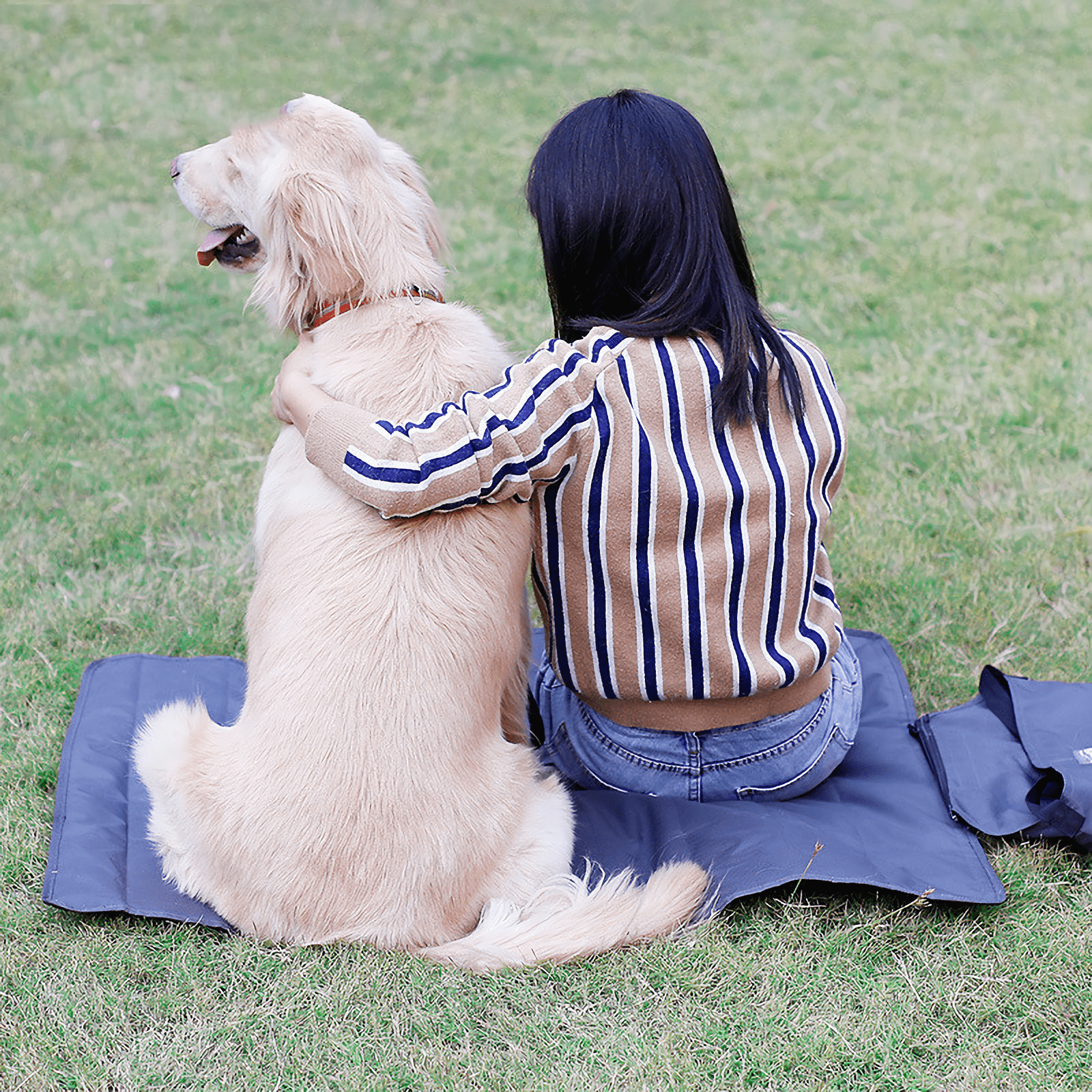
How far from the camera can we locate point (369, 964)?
2182 mm

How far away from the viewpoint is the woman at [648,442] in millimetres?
2066

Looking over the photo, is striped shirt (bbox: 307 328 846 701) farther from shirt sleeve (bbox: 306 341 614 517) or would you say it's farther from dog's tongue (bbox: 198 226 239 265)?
dog's tongue (bbox: 198 226 239 265)

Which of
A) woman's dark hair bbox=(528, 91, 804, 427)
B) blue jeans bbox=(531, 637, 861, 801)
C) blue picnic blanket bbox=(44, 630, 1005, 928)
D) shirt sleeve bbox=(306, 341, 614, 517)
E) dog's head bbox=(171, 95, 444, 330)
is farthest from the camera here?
blue jeans bbox=(531, 637, 861, 801)

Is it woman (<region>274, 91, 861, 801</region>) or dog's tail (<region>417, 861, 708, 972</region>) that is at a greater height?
woman (<region>274, 91, 861, 801</region>)

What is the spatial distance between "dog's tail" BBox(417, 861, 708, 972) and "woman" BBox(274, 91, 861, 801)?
1.14ft

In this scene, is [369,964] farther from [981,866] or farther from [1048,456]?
[1048,456]

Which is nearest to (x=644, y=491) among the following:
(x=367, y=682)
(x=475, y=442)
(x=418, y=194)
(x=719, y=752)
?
(x=475, y=442)

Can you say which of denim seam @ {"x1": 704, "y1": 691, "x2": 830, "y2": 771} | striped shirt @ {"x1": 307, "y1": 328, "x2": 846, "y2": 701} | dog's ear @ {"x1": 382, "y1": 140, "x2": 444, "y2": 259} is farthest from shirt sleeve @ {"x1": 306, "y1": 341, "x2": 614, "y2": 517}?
denim seam @ {"x1": 704, "y1": 691, "x2": 830, "y2": 771}

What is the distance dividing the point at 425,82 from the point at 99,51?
Result: 252cm

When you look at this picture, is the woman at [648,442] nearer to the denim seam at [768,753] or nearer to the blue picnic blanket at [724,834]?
the denim seam at [768,753]

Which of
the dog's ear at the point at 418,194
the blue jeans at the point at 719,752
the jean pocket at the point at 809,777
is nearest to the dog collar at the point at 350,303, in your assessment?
the dog's ear at the point at 418,194

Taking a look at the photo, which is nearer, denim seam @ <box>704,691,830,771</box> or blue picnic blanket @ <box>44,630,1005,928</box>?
blue picnic blanket @ <box>44,630,1005,928</box>

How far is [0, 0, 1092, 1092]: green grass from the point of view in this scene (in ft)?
7.09

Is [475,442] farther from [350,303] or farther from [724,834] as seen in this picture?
[724,834]
